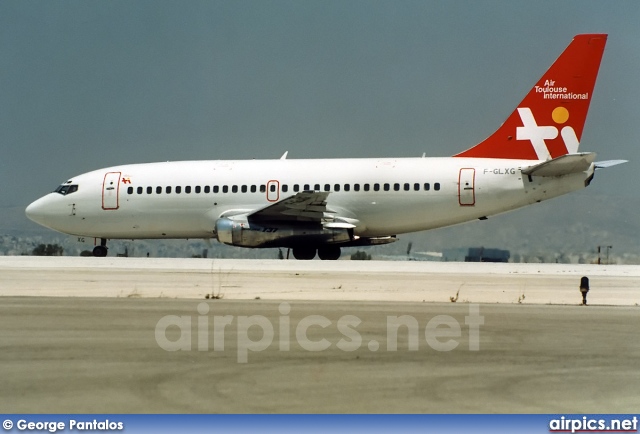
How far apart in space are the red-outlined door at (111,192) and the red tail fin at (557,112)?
13420mm

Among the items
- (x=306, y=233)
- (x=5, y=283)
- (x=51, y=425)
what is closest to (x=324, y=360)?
(x=51, y=425)

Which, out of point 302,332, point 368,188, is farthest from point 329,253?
point 302,332

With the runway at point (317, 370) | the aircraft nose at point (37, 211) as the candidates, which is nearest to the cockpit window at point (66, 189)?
the aircraft nose at point (37, 211)

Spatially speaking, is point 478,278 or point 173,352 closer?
point 173,352

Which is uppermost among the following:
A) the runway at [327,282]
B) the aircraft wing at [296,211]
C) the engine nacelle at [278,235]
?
Answer: the aircraft wing at [296,211]

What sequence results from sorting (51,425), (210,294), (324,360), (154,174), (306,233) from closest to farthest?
(51,425) → (324,360) → (210,294) → (306,233) → (154,174)

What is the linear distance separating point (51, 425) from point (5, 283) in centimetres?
1313

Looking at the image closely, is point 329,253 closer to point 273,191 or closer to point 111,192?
point 273,191

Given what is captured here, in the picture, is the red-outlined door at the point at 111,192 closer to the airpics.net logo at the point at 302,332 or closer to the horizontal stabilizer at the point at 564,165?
the horizontal stabilizer at the point at 564,165

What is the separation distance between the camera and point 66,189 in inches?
1284

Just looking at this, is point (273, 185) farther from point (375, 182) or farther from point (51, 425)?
point (51, 425)

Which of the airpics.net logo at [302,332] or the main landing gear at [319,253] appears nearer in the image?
the airpics.net logo at [302,332]

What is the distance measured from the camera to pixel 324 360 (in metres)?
8.28

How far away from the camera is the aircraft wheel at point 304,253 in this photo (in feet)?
98.6
